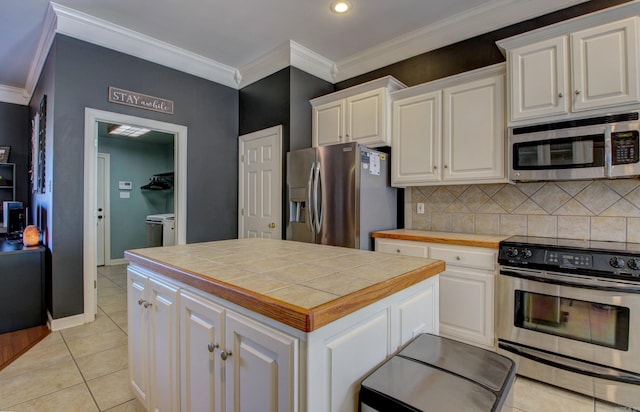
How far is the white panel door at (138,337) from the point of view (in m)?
1.58

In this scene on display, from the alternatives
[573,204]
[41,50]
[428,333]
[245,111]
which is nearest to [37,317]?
[41,50]

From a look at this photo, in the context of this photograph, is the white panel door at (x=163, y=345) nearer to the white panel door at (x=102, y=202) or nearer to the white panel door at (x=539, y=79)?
the white panel door at (x=539, y=79)

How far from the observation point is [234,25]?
3.09m

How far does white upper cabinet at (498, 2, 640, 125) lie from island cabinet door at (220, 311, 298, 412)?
2.40 m

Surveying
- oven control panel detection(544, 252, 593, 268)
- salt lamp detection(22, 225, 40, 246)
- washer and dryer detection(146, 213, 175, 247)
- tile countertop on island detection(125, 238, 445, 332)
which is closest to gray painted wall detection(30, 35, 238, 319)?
salt lamp detection(22, 225, 40, 246)

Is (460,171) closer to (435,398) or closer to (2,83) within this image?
(435,398)

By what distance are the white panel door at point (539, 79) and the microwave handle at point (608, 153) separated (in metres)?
0.27

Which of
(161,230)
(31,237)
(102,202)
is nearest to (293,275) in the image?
(31,237)

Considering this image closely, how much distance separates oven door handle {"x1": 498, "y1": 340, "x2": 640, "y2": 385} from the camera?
180 cm

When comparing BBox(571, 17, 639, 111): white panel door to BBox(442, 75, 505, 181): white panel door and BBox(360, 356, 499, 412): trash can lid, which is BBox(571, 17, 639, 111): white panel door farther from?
BBox(360, 356, 499, 412): trash can lid

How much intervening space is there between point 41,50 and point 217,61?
183 centimetres

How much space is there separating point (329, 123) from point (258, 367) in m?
2.99

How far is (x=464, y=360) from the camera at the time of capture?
1.10m

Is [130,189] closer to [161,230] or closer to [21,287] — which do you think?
[161,230]
